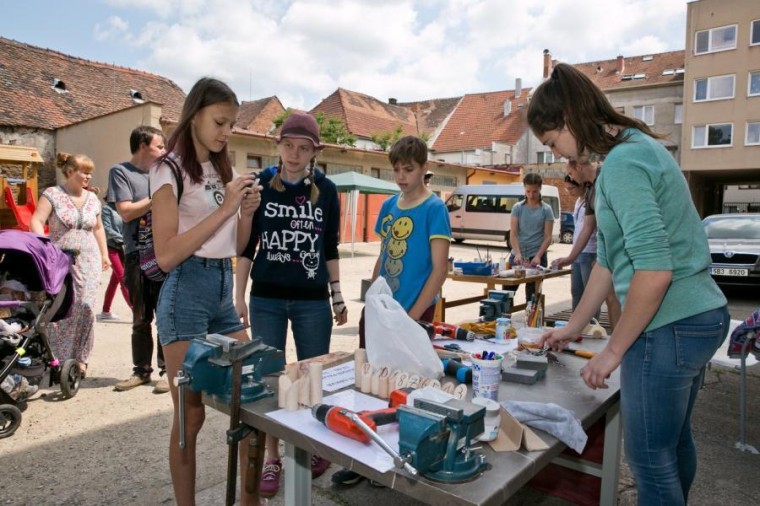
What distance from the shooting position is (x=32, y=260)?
11.0 feet

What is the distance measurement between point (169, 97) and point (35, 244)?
2075 cm

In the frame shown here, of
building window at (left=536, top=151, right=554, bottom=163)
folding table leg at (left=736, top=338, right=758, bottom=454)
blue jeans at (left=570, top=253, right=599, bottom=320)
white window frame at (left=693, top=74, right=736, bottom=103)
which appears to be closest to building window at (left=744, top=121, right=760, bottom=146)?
white window frame at (left=693, top=74, right=736, bottom=103)

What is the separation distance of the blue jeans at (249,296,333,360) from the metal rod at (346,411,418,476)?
120cm

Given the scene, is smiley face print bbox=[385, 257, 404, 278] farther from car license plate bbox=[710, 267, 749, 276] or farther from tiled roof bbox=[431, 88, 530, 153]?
tiled roof bbox=[431, 88, 530, 153]

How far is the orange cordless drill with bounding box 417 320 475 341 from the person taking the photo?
2.33 m

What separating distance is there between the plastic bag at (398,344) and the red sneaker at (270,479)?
3.57 feet

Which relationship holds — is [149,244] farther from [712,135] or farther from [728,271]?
[712,135]

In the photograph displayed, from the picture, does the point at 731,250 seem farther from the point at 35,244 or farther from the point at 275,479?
the point at 35,244

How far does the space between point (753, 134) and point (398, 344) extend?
29409mm

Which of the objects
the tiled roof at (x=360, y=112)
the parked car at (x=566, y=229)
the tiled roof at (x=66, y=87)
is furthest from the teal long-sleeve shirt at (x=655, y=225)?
the tiled roof at (x=360, y=112)

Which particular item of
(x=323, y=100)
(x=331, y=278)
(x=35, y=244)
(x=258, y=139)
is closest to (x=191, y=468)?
(x=331, y=278)

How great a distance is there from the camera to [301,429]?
1353 millimetres

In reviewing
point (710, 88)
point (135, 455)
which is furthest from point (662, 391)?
point (710, 88)

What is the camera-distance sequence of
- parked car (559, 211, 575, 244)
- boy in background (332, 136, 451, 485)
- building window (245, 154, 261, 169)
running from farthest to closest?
parked car (559, 211, 575, 244) → building window (245, 154, 261, 169) → boy in background (332, 136, 451, 485)
